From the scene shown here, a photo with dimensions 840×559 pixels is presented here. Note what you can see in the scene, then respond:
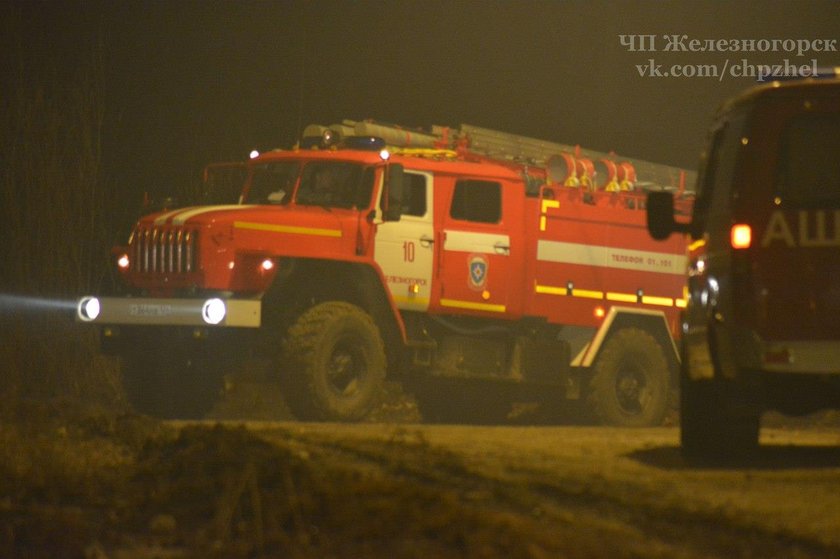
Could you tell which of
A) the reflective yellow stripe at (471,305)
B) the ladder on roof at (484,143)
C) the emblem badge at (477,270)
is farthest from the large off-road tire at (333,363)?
the ladder on roof at (484,143)

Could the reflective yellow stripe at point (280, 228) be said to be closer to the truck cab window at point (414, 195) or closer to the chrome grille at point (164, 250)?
the chrome grille at point (164, 250)

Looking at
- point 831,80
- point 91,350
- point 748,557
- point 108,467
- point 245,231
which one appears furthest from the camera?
point 91,350

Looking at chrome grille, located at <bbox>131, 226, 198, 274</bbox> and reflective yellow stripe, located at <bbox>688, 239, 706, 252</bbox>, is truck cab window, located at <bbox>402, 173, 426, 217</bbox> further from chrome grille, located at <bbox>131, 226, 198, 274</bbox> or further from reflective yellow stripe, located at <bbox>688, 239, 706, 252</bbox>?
reflective yellow stripe, located at <bbox>688, 239, 706, 252</bbox>

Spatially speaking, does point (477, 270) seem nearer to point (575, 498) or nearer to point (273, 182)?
point (273, 182)

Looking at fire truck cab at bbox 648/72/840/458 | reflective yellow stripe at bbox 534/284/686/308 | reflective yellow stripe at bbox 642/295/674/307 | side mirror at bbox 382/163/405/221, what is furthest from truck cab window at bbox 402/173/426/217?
fire truck cab at bbox 648/72/840/458

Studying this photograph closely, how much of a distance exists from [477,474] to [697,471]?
4.66ft

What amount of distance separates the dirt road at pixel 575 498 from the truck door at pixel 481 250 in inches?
182

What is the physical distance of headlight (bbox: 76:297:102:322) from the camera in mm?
13852

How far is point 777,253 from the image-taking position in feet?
27.5

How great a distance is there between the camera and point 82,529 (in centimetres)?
708

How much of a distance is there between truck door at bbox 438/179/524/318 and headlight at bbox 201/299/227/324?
259cm

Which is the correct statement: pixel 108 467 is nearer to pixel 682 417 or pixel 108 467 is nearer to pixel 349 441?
pixel 349 441

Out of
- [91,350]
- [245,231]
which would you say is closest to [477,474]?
[245,231]

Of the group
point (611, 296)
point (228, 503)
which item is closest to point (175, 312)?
point (611, 296)
